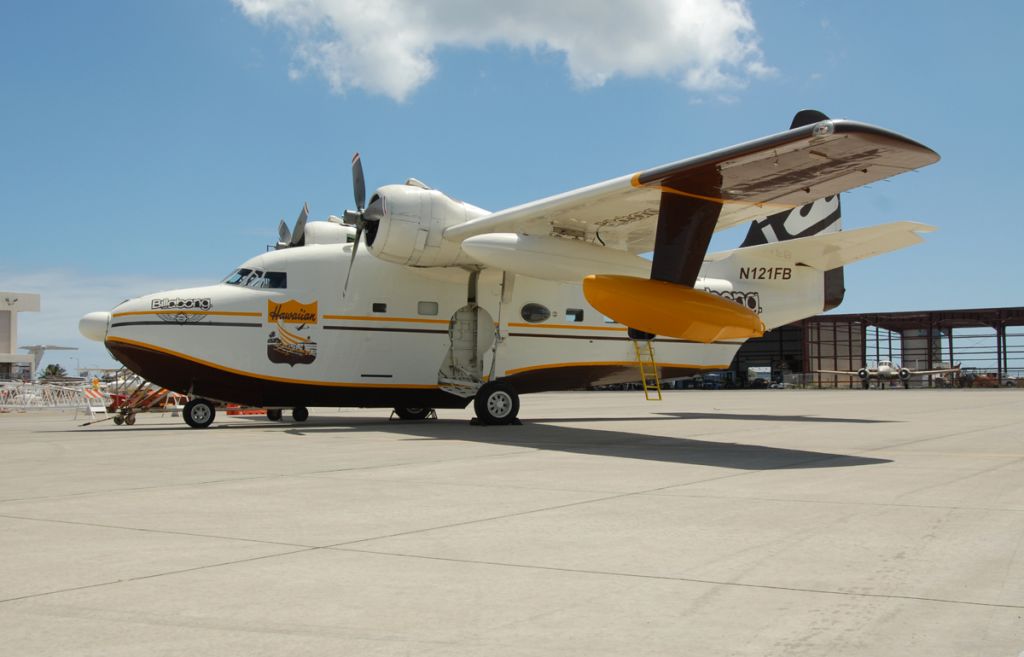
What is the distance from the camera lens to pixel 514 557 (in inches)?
181

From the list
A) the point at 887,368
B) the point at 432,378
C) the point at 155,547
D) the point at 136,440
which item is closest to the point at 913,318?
the point at 887,368

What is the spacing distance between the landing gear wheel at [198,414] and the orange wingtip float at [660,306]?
9031mm

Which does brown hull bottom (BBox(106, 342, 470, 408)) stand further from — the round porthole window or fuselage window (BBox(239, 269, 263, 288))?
the round porthole window

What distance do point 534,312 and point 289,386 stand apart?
17.6ft

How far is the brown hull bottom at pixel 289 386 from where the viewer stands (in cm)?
1598

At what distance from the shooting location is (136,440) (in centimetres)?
1323

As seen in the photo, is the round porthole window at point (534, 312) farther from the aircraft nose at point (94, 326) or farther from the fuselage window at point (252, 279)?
the aircraft nose at point (94, 326)

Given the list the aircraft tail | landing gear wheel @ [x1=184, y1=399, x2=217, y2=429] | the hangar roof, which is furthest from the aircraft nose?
the hangar roof

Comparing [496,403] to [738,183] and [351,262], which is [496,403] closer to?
[351,262]

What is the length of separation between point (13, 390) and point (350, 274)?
25493 millimetres

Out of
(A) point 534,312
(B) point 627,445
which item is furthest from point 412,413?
(B) point 627,445

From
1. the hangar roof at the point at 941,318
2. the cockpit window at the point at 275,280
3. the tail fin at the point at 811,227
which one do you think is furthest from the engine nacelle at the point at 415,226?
the hangar roof at the point at 941,318

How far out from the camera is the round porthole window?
57.7ft

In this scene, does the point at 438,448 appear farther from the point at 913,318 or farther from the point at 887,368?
the point at 913,318
